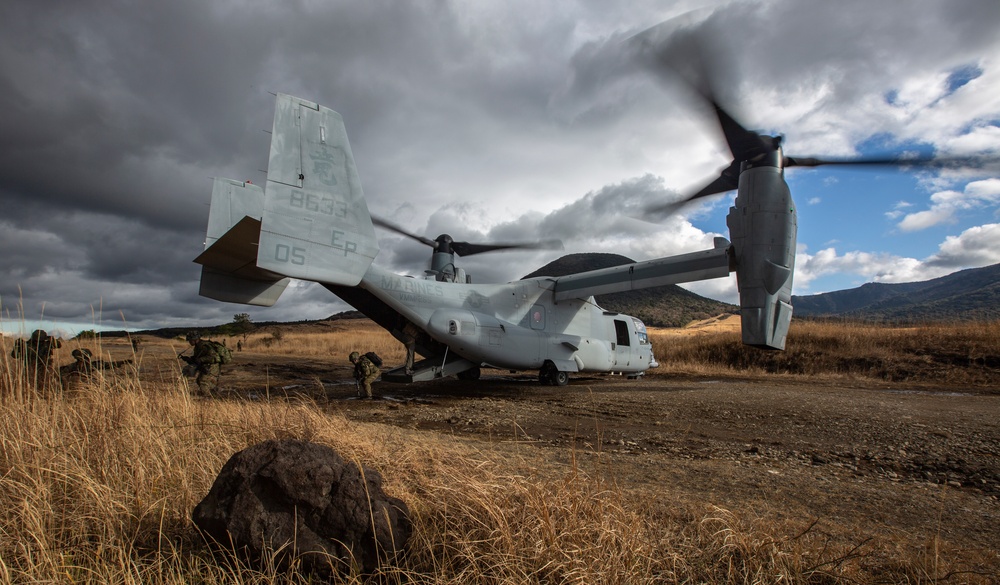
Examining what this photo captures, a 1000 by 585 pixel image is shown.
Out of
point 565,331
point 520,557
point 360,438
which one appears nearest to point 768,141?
point 565,331

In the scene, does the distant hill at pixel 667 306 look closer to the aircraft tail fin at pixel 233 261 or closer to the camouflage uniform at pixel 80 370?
the aircraft tail fin at pixel 233 261

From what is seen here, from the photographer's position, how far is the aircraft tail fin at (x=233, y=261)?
980 centimetres

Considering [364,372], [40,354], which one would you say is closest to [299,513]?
[40,354]

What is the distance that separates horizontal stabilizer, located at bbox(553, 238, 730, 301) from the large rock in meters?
11.4

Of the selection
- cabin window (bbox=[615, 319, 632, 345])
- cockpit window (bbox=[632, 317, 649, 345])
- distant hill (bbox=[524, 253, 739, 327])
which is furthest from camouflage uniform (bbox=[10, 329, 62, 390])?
distant hill (bbox=[524, 253, 739, 327])

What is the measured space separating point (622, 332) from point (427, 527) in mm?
14830

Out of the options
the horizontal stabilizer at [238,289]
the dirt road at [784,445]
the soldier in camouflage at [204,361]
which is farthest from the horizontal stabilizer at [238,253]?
the dirt road at [784,445]

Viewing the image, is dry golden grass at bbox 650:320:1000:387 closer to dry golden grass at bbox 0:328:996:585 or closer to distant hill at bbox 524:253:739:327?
dry golden grass at bbox 0:328:996:585

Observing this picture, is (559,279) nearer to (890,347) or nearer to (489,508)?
(489,508)

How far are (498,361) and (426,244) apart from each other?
A: 4954mm

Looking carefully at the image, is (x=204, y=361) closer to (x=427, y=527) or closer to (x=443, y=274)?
(x=443, y=274)

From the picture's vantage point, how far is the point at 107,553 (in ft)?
8.40

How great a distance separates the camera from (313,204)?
8.30 m

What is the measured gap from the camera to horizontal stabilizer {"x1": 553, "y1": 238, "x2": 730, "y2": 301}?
12.2m
